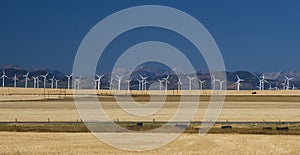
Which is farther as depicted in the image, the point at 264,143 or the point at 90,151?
the point at 264,143

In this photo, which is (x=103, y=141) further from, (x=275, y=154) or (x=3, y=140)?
(x=275, y=154)

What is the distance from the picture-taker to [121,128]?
63.2 metres

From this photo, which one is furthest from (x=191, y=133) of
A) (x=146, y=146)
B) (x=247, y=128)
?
(x=146, y=146)

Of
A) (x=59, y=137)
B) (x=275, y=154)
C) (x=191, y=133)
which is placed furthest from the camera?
(x=191, y=133)

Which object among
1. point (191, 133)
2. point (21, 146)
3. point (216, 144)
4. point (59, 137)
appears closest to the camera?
point (21, 146)

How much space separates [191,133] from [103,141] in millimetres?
11815

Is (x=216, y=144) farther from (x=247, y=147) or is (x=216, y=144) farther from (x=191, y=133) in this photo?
(x=191, y=133)

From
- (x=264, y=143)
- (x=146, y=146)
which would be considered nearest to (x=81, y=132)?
(x=146, y=146)

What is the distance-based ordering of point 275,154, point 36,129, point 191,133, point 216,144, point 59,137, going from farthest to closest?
point 36,129, point 191,133, point 59,137, point 216,144, point 275,154

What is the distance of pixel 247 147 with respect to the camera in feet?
141

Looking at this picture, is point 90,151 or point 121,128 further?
point 121,128

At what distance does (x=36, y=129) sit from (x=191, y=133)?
1688 cm

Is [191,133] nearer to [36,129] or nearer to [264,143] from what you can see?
[264,143]

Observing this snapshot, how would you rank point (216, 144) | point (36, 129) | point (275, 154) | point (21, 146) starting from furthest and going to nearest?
point (36, 129) < point (216, 144) < point (21, 146) < point (275, 154)
